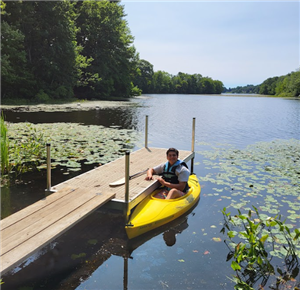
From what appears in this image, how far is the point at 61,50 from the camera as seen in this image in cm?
3169

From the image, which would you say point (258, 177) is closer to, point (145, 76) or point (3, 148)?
point (3, 148)

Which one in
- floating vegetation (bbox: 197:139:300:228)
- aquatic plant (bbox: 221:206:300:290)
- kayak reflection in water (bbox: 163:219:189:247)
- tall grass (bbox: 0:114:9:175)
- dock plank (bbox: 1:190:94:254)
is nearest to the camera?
dock plank (bbox: 1:190:94:254)

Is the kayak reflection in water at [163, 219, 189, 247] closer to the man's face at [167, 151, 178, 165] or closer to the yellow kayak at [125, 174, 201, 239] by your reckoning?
the yellow kayak at [125, 174, 201, 239]

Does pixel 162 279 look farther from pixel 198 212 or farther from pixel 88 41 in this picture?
pixel 88 41

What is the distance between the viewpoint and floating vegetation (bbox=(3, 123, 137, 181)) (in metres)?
8.31

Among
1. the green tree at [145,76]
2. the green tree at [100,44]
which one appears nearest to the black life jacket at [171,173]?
the green tree at [100,44]

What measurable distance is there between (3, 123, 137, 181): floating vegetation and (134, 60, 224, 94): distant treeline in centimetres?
6863

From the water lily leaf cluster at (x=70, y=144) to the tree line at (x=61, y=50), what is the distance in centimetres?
1589

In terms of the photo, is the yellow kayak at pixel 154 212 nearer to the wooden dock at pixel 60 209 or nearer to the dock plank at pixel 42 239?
the wooden dock at pixel 60 209

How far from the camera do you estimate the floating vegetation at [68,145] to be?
8.31 meters

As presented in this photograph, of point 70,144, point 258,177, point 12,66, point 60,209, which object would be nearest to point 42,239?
point 60,209

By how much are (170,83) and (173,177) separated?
116253 millimetres

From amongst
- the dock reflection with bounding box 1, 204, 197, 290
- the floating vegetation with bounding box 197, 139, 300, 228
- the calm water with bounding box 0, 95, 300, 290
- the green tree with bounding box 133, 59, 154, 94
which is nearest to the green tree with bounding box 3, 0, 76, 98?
the floating vegetation with bounding box 197, 139, 300, 228

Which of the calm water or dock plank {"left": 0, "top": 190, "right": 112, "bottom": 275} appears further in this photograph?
the calm water
